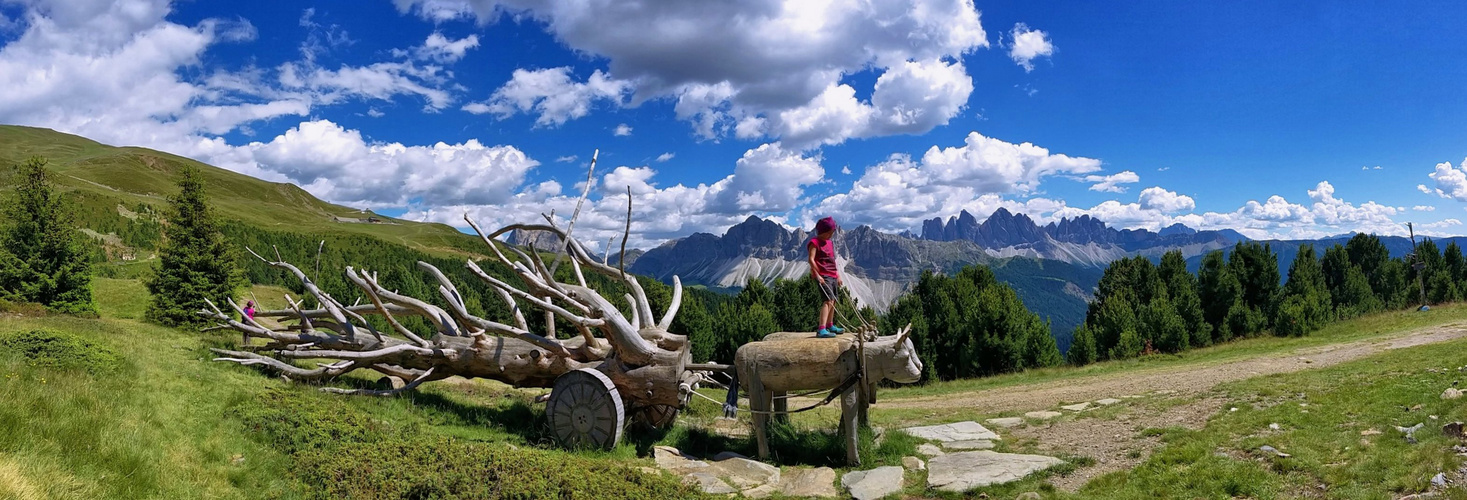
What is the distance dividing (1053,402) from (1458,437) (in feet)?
31.0

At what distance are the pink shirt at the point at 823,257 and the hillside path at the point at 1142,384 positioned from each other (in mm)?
8154

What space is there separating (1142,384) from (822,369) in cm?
1256

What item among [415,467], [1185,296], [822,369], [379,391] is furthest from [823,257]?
[1185,296]

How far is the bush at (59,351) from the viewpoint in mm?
8516

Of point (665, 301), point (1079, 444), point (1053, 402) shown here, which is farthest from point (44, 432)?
point (665, 301)

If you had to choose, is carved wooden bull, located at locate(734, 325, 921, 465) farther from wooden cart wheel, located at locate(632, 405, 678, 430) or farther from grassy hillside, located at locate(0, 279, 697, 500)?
grassy hillside, located at locate(0, 279, 697, 500)

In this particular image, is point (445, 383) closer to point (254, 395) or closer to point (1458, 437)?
point (254, 395)

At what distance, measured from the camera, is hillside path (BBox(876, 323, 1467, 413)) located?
16.9 m

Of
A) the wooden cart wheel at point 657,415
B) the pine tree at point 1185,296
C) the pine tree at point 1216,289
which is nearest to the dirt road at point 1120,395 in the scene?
the wooden cart wheel at point 657,415

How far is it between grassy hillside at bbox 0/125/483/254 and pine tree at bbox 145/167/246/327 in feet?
205

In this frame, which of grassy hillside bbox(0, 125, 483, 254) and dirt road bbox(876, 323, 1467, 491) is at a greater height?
grassy hillside bbox(0, 125, 483, 254)

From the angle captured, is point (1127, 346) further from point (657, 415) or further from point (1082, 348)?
point (657, 415)

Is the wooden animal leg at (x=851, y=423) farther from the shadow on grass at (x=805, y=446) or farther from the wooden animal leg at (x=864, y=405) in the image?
the wooden animal leg at (x=864, y=405)

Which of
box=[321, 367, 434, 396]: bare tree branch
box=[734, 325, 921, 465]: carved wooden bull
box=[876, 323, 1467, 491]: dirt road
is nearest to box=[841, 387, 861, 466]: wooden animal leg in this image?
box=[734, 325, 921, 465]: carved wooden bull
